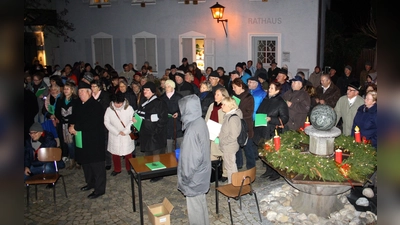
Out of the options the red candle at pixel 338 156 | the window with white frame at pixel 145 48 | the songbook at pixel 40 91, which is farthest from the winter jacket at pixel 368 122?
the window with white frame at pixel 145 48

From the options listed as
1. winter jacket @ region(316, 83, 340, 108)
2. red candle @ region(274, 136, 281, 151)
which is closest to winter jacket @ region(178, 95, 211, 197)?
red candle @ region(274, 136, 281, 151)

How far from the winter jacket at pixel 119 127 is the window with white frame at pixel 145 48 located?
11890 mm

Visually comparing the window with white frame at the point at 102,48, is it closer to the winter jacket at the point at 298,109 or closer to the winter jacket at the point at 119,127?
the winter jacket at the point at 119,127

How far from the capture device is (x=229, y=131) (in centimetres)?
685

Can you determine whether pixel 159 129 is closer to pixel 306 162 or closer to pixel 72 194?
pixel 72 194

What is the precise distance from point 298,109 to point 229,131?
211 centimetres

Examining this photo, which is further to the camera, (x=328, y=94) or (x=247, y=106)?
(x=328, y=94)

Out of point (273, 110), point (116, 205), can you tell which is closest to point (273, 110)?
point (273, 110)

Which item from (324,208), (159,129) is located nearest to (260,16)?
(159,129)

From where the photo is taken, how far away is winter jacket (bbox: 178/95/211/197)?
5.19 metres

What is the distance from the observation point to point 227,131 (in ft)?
22.5

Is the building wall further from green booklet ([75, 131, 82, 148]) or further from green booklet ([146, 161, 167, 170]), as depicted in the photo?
green booklet ([146, 161, 167, 170])

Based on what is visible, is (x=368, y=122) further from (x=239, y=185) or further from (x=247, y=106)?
(x=239, y=185)

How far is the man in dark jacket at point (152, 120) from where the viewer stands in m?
7.67
